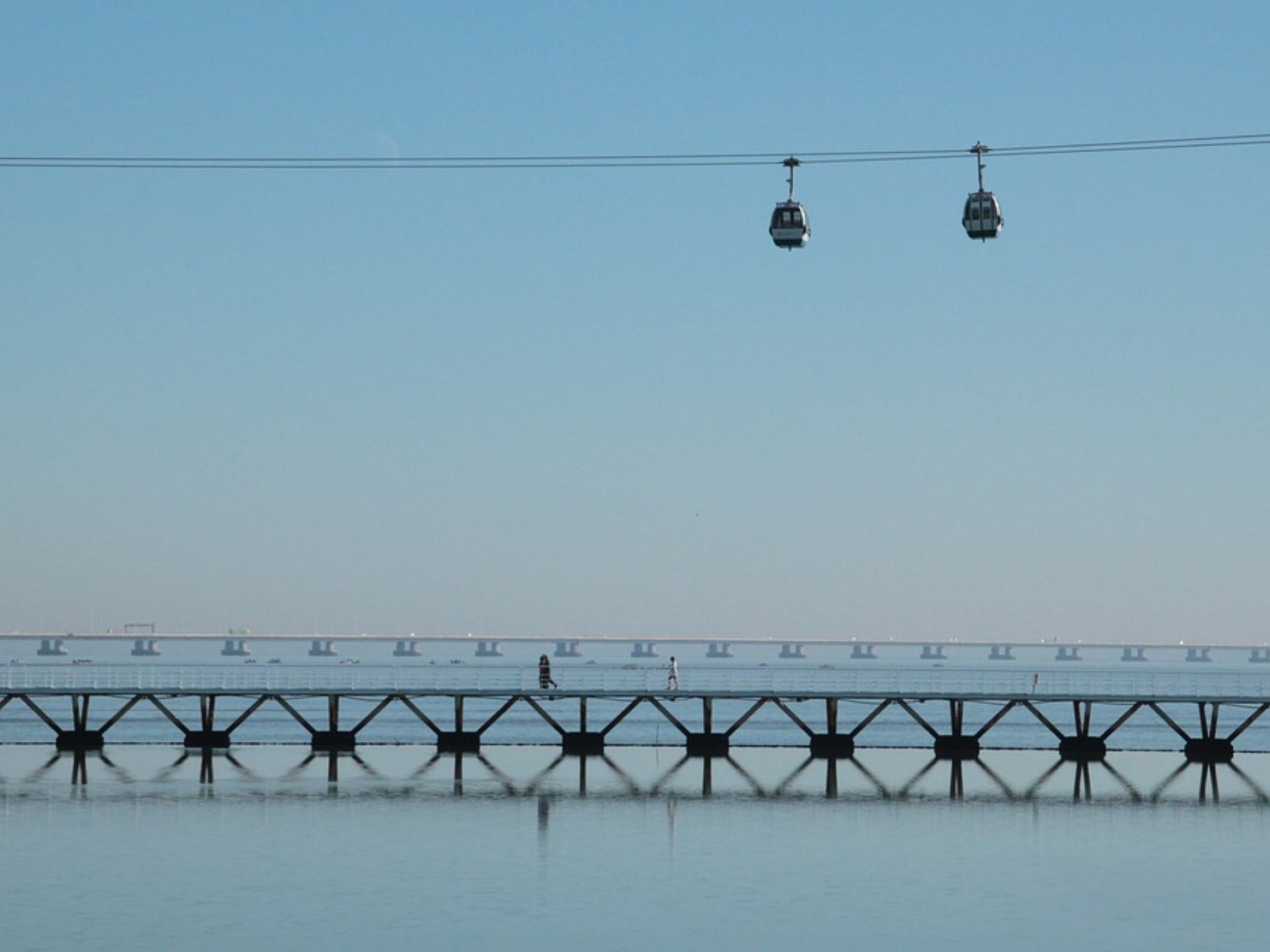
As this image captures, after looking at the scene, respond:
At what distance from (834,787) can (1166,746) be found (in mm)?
43082

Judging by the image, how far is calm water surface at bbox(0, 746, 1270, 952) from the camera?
86.4ft

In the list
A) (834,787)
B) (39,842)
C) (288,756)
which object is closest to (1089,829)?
(834,787)

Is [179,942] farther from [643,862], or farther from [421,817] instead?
[421,817]

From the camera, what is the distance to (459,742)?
57750 mm

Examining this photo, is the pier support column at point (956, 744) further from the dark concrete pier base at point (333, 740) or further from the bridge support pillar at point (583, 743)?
the dark concrete pier base at point (333, 740)

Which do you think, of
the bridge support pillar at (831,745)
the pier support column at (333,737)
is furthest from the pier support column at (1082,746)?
the pier support column at (333,737)

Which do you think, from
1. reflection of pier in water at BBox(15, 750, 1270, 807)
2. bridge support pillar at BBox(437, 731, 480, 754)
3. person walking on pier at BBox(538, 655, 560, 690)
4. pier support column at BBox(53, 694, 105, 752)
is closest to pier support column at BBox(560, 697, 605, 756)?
reflection of pier in water at BBox(15, 750, 1270, 807)

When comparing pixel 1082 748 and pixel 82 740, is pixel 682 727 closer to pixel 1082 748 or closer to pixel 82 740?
pixel 1082 748

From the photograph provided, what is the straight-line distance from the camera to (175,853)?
3338cm

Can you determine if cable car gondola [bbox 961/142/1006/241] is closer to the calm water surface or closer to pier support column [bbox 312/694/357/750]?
the calm water surface

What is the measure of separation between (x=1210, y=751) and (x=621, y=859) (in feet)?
97.2

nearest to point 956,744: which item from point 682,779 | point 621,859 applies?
point 682,779

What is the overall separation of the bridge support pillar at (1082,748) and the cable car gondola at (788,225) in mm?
28797

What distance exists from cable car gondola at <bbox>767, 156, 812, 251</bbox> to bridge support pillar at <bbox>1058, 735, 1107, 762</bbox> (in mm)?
28797
